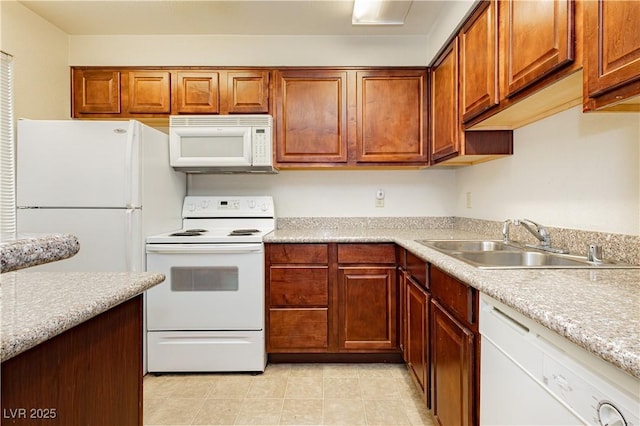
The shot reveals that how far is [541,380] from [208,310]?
1.91 metres

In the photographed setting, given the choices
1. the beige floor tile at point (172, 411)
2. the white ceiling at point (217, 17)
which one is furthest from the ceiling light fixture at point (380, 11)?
the beige floor tile at point (172, 411)

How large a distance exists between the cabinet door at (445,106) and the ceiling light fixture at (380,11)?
36 centimetres

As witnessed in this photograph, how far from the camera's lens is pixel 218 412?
183 cm

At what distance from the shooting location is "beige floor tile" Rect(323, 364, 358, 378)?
223 centimetres

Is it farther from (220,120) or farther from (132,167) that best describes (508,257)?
(132,167)

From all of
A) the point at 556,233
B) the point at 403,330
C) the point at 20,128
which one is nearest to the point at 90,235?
the point at 20,128

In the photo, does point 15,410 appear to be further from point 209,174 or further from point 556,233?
point 209,174

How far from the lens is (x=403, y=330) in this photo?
2.15 metres

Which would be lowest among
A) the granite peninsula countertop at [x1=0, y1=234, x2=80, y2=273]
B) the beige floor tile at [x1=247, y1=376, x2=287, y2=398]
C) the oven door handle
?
the beige floor tile at [x1=247, y1=376, x2=287, y2=398]

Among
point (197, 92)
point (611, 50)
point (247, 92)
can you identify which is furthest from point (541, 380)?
point (197, 92)

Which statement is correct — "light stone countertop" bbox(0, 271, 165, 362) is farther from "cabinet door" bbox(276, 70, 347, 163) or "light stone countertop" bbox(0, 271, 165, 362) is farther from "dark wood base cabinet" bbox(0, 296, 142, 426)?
"cabinet door" bbox(276, 70, 347, 163)

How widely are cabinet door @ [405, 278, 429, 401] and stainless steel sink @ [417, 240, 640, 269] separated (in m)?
0.27

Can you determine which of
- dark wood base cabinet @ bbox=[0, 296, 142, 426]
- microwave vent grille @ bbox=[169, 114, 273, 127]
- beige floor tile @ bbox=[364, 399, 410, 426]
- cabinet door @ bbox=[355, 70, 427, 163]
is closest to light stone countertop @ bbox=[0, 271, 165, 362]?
dark wood base cabinet @ bbox=[0, 296, 142, 426]

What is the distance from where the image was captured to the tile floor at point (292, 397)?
176 cm
